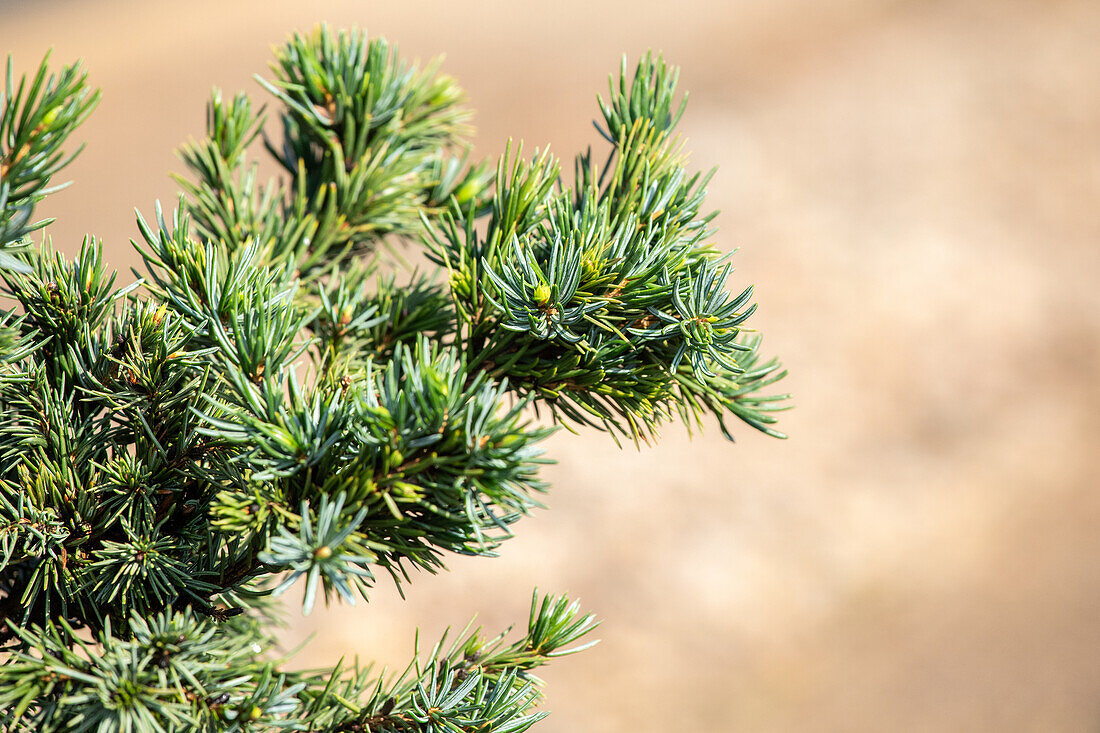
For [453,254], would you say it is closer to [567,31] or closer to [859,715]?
[859,715]

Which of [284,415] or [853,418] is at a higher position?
[853,418]

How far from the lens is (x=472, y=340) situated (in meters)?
0.35

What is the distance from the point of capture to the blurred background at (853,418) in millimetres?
1415

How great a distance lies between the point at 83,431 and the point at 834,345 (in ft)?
5.64

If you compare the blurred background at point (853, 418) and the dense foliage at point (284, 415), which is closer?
the dense foliage at point (284, 415)

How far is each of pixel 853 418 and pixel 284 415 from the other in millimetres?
1631

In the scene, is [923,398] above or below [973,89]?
below

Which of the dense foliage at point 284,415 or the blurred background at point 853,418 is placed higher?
the blurred background at point 853,418

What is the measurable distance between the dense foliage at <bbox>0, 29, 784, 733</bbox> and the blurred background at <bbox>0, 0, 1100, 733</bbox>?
107 centimetres

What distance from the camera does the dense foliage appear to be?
267 millimetres

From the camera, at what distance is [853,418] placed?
1750 mm

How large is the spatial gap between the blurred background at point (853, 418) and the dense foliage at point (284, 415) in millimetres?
1066

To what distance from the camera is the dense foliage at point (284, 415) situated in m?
0.27

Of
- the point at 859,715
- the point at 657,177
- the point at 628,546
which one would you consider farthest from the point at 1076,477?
the point at 657,177
